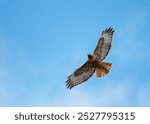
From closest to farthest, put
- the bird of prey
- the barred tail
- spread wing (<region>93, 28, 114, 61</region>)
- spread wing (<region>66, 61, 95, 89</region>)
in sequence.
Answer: the barred tail → the bird of prey → spread wing (<region>93, 28, 114, 61</region>) → spread wing (<region>66, 61, 95, 89</region>)

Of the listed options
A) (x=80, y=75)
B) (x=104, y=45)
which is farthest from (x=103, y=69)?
(x=80, y=75)

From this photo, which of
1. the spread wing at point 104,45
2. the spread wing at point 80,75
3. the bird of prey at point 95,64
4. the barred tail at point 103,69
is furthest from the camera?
the spread wing at point 80,75

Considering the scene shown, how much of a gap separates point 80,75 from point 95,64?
0.89 meters

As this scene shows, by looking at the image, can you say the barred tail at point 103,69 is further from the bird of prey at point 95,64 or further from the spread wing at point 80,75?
the spread wing at point 80,75

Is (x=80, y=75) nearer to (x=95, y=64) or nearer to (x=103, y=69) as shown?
(x=95, y=64)

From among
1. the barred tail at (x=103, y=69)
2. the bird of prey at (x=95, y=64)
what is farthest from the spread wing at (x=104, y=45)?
the barred tail at (x=103, y=69)

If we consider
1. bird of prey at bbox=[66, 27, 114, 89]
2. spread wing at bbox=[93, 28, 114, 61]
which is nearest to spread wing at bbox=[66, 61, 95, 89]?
bird of prey at bbox=[66, 27, 114, 89]

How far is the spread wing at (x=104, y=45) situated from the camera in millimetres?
17359

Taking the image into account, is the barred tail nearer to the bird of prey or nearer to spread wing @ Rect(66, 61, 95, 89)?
the bird of prey

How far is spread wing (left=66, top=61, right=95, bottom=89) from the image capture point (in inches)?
693

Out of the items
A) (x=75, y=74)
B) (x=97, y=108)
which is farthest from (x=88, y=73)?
(x=97, y=108)

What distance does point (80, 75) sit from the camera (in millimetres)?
17812

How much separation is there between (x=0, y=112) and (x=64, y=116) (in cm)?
186

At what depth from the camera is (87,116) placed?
13414 mm
